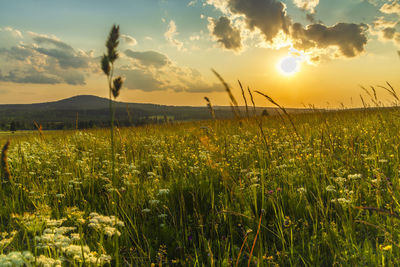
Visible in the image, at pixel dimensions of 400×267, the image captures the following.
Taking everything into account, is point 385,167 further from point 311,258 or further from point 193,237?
point 193,237

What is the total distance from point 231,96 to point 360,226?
1747mm

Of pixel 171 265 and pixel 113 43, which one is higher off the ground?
pixel 113 43

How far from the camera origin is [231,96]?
1905 millimetres

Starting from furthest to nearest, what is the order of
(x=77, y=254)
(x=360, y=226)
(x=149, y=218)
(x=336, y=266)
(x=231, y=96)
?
1. (x=149, y=218)
2. (x=360, y=226)
3. (x=231, y=96)
4. (x=336, y=266)
5. (x=77, y=254)

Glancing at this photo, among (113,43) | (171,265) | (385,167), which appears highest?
(113,43)

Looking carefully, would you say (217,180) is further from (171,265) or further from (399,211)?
(399,211)

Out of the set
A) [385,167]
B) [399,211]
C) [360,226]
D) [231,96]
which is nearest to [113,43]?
[231,96]

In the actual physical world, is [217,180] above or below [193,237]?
above

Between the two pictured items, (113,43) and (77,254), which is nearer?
(77,254)

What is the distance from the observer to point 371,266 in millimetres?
1658

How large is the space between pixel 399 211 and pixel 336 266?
0.98 m

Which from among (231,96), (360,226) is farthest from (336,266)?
(231,96)

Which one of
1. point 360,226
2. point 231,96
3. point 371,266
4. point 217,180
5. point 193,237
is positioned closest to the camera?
point 371,266

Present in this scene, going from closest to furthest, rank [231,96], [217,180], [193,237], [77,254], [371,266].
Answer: [77,254] → [371,266] → [231,96] → [193,237] → [217,180]
